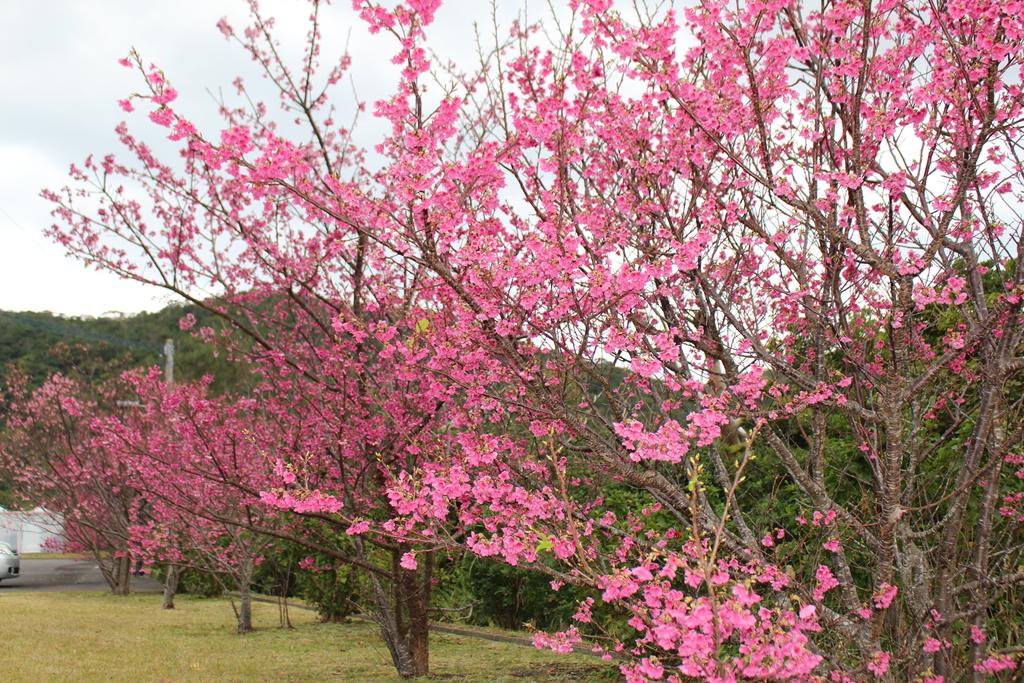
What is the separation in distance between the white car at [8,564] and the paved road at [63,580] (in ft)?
0.79

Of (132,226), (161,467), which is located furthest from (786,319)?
(161,467)

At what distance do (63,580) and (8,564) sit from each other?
1.84 metres

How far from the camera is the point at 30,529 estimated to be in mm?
33000

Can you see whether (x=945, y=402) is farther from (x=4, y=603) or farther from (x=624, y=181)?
(x=4, y=603)

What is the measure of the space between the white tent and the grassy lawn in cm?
532

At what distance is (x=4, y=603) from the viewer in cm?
1380

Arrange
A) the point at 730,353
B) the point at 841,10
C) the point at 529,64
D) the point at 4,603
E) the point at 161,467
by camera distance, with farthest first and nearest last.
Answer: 1. the point at 4,603
2. the point at 161,467
3. the point at 529,64
4. the point at 730,353
5. the point at 841,10

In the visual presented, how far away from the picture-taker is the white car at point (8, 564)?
18.6 metres

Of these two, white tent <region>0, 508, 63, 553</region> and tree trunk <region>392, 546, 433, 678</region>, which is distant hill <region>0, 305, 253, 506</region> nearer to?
white tent <region>0, 508, 63, 553</region>

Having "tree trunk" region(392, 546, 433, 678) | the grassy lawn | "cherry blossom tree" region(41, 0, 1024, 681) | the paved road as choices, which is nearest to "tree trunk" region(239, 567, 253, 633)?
the grassy lawn

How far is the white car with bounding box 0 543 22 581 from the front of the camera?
18609mm

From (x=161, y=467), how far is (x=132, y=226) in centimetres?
342

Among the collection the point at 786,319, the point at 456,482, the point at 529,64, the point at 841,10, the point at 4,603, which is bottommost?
the point at 4,603

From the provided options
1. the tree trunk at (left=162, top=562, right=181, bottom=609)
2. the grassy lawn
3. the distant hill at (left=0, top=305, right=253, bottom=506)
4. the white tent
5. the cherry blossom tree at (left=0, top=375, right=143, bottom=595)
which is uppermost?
the distant hill at (left=0, top=305, right=253, bottom=506)
